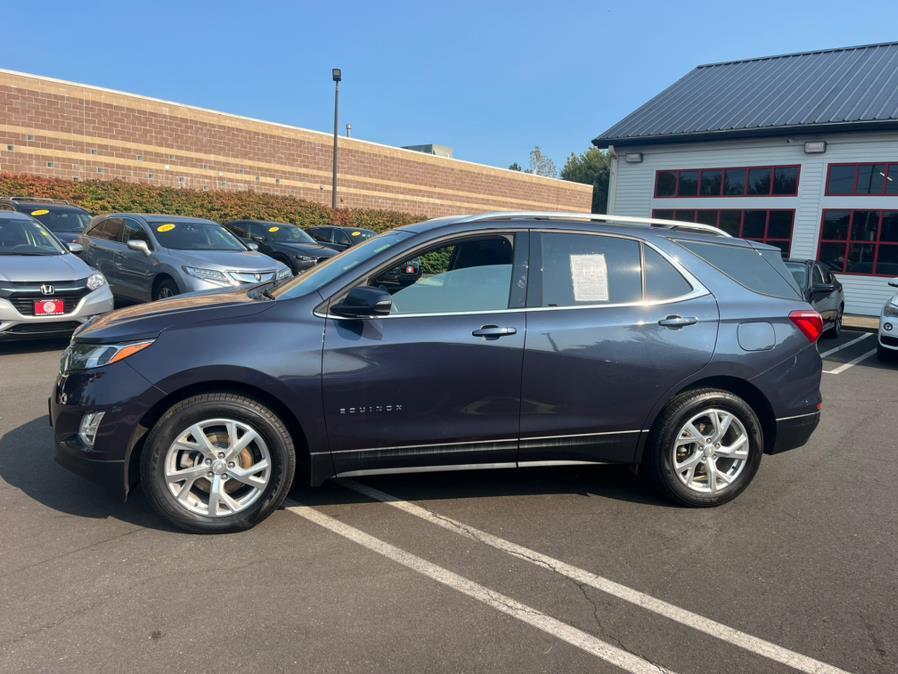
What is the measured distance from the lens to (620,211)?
20.5m

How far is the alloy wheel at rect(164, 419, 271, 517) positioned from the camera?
3492 mm

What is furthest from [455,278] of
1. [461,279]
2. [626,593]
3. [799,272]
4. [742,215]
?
[742,215]

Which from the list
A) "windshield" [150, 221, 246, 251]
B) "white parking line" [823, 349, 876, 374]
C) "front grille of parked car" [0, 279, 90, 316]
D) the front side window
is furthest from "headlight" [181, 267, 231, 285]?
"white parking line" [823, 349, 876, 374]

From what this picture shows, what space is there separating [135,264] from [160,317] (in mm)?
7114

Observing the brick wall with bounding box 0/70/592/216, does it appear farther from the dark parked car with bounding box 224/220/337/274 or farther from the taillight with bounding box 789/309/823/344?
the taillight with bounding box 789/309/823/344

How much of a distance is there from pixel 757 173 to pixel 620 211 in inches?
A: 155

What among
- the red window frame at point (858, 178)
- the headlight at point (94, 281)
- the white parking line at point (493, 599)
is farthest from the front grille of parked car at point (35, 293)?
the red window frame at point (858, 178)

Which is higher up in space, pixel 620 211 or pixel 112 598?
pixel 620 211

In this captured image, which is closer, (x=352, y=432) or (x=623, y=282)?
(x=352, y=432)

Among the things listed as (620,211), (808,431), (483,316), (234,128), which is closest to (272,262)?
(483,316)

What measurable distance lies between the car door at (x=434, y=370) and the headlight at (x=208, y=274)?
6119mm

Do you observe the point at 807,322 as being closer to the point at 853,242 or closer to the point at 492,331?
the point at 492,331

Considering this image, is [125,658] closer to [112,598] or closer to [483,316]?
[112,598]

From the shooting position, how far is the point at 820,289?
35.2ft
